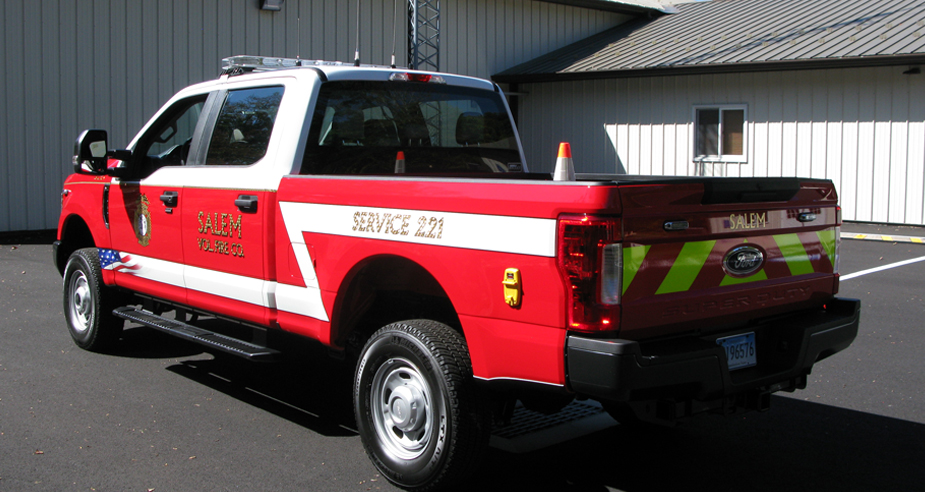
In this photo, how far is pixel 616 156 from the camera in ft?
69.1

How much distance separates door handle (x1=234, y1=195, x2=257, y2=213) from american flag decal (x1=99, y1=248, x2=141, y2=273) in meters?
1.58

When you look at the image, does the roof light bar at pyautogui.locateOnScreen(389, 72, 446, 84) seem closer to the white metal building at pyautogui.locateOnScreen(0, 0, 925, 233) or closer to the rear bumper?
the rear bumper

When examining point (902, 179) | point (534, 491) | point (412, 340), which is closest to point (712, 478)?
point (534, 491)

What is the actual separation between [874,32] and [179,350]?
15.1 metres

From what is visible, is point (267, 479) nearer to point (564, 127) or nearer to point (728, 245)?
point (728, 245)

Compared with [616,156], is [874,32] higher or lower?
higher

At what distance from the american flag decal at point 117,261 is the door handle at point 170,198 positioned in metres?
0.71

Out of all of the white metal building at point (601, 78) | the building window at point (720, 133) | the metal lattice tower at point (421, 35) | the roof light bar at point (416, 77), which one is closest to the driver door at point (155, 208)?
the roof light bar at point (416, 77)

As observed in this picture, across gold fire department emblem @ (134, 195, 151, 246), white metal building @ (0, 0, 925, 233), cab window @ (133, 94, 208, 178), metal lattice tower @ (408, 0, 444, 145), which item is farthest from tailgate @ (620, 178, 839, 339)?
white metal building @ (0, 0, 925, 233)

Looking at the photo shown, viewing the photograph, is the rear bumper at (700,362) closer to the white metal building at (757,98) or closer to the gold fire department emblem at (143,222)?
the gold fire department emblem at (143,222)

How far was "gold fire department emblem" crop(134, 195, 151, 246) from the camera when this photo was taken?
6027mm

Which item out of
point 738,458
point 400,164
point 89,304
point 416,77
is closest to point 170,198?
point 400,164

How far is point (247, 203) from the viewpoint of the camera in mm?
4984

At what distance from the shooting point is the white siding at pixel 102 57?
1478 centimetres
